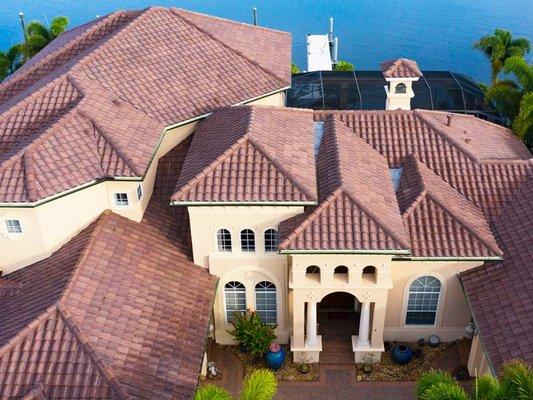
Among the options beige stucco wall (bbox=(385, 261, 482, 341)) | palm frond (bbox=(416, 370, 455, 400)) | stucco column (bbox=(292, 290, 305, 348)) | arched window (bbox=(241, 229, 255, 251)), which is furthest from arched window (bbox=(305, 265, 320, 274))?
palm frond (bbox=(416, 370, 455, 400))

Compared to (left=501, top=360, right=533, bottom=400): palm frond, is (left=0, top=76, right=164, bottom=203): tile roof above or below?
above

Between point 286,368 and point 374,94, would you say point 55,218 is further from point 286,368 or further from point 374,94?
point 374,94

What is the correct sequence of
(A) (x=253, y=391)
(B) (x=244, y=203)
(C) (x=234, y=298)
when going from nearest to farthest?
(A) (x=253, y=391) < (B) (x=244, y=203) < (C) (x=234, y=298)

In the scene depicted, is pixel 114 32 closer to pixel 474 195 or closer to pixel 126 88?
pixel 126 88

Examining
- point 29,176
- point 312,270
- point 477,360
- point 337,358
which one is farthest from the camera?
point 337,358

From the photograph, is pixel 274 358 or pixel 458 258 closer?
pixel 458 258

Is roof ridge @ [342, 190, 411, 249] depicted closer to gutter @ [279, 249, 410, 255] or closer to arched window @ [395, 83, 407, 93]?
gutter @ [279, 249, 410, 255]

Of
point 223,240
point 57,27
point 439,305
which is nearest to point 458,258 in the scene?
point 439,305

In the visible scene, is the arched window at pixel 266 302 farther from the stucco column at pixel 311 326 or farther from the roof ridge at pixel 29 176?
the roof ridge at pixel 29 176
